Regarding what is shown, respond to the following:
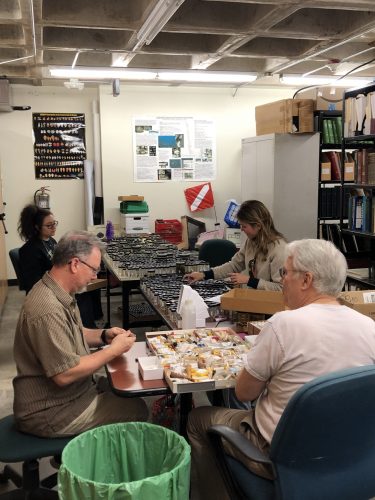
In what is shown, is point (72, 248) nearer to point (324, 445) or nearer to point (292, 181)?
point (324, 445)

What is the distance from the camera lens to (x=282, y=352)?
1652 millimetres

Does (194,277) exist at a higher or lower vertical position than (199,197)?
lower

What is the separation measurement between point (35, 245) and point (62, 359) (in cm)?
210

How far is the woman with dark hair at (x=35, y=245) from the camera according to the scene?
388 centimetres

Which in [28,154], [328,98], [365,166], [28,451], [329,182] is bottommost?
[28,451]

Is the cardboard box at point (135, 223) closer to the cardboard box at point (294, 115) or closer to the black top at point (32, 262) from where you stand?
the cardboard box at point (294, 115)

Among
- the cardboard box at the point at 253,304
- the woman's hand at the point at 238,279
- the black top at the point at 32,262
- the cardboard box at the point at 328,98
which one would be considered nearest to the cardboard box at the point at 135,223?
the cardboard box at the point at 328,98

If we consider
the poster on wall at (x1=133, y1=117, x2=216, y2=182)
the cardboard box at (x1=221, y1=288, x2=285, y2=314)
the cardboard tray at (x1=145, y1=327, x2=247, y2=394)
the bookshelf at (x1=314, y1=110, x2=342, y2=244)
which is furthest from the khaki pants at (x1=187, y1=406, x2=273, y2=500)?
the poster on wall at (x1=133, y1=117, x2=216, y2=182)

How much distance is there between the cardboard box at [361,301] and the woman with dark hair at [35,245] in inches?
84.6

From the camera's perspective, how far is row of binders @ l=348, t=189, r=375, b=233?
14.1 ft

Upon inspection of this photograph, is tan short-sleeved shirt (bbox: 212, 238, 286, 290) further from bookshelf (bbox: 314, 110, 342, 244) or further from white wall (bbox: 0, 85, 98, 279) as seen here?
white wall (bbox: 0, 85, 98, 279)

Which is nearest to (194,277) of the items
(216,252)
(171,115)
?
(216,252)

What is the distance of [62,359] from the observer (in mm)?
1965

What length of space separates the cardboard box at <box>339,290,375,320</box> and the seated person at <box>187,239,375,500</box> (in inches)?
33.3
